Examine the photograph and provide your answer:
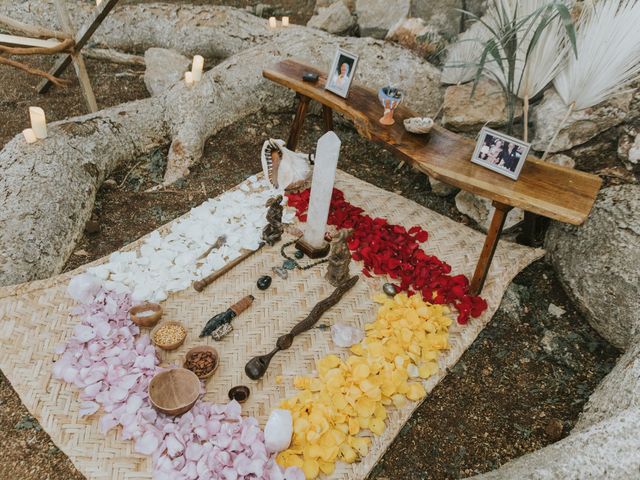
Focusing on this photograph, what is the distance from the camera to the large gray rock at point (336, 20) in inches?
279

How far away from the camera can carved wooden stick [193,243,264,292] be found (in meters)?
3.64

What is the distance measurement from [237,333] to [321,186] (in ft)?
4.31

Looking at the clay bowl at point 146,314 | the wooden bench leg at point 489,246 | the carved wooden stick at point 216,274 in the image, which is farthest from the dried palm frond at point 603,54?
the clay bowl at point 146,314

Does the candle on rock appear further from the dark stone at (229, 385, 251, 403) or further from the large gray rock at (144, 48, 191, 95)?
the large gray rock at (144, 48, 191, 95)

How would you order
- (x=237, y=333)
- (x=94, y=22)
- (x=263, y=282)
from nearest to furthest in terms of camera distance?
(x=237, y=333) < (x=263, y=282) < (x=94, y=22)

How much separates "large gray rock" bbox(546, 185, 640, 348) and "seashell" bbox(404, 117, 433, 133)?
5.18 feet

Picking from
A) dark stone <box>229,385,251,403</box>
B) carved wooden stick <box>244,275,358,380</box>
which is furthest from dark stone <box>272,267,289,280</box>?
dark stone <box>229,385,251,403</box>

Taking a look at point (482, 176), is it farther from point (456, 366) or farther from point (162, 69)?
point (162, 69)

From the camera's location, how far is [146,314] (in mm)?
3268

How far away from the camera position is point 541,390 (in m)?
3.31

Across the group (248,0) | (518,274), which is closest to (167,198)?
(518,274)

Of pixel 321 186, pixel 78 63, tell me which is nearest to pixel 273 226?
pixel 321 186

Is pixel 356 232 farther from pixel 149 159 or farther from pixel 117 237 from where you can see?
pixel 149 159

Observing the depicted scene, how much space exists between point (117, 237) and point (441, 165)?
10.2 ft
